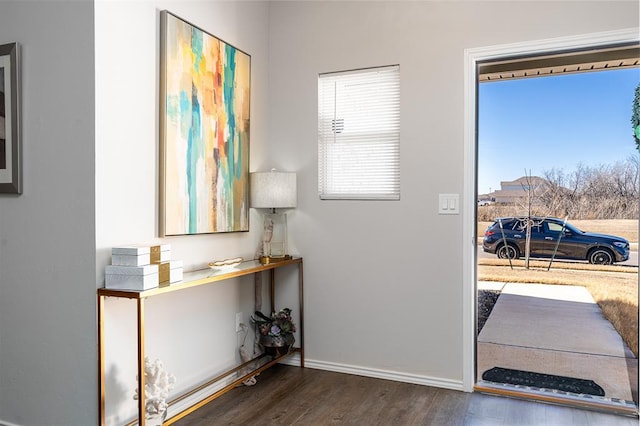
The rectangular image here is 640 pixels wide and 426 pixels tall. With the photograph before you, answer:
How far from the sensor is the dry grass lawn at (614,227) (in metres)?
2.76

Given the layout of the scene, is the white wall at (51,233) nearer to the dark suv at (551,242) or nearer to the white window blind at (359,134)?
the white window blind at (359,134)

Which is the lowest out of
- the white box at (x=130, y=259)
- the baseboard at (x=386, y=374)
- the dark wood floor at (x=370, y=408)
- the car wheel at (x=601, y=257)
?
the dark wood floor at (x=370, y=408)

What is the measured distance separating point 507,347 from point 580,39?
181 cm

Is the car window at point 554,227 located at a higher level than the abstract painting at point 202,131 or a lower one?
lower

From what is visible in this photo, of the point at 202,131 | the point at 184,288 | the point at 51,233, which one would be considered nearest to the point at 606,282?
the point at 184,288

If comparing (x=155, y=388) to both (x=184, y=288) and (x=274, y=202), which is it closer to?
(x=184, y=288)

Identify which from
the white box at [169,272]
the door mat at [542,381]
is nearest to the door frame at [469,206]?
the door mat at [542,381]

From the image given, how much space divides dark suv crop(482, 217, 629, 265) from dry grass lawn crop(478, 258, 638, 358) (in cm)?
5

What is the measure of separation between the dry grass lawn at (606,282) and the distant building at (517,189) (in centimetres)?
38

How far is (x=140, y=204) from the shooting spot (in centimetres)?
243

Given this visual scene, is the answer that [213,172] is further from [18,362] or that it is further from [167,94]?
[18,362]

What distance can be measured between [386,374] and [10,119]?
2537mm

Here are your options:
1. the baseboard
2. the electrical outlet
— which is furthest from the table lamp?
the baseboard

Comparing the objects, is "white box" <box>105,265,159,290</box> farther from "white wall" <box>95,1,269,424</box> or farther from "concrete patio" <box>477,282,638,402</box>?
"concrete patio" <box>477,282,638,402</box>
